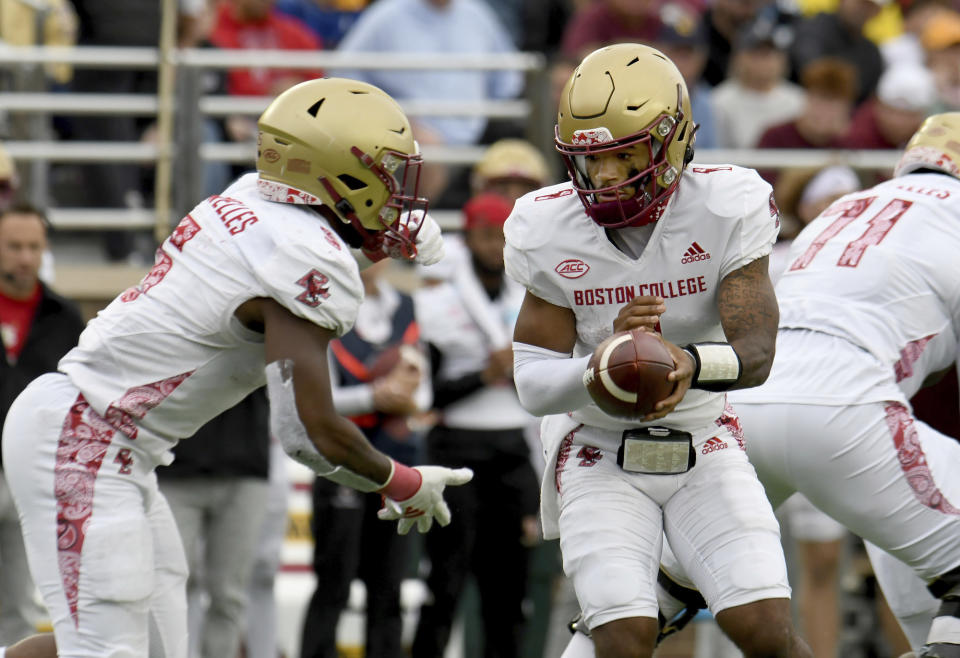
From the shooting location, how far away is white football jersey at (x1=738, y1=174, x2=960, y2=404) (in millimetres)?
4965

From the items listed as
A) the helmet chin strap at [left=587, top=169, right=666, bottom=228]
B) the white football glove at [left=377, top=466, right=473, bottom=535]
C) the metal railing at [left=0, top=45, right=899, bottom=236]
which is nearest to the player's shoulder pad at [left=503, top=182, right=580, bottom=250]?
the helmet chin strap at [left=587, top=169, right=666, bottom=228]

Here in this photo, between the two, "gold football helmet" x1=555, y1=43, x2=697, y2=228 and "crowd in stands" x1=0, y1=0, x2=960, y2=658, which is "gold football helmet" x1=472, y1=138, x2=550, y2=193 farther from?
"gold football helmet" x1=555, y1=43, x2=697, y2=228

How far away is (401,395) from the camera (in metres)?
6.54

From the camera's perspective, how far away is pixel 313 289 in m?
4.18

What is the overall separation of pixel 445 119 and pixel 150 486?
5111 mm

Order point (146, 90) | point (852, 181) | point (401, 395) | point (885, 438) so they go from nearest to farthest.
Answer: point (885, 438) → point (401, 395) → point (852, 181) → point (146, 90)

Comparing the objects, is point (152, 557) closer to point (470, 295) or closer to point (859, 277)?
point (859, 277)

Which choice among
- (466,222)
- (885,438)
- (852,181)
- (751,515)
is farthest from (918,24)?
(751,515)

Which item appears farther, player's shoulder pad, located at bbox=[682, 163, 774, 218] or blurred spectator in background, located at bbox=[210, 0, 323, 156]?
blurred spectator in background, located at bbox=[210, 0, 323, 156]

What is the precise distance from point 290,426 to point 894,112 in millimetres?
5877

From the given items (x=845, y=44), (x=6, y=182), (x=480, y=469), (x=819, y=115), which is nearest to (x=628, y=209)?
(x=480, y=469)

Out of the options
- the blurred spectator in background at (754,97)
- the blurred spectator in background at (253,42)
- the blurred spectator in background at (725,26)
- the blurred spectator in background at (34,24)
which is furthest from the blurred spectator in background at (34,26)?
the blurred spectator in background at (725,26)

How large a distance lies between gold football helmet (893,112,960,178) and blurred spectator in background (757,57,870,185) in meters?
3.53

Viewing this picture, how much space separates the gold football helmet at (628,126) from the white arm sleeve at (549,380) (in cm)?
39
